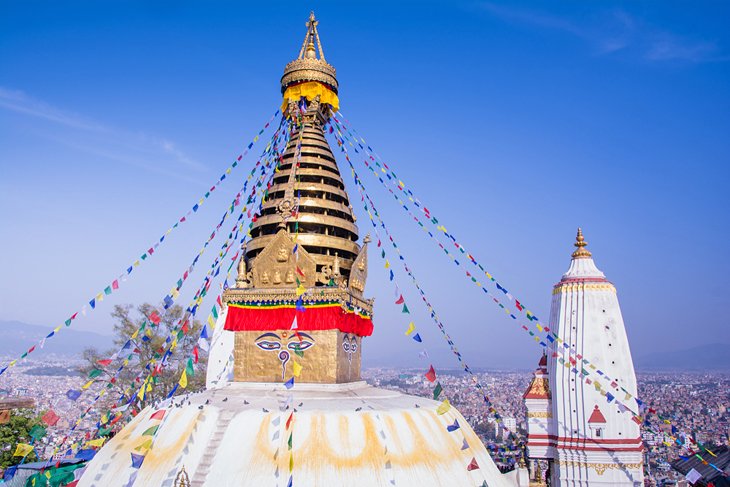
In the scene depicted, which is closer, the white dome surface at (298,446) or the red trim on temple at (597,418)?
the white dome surface at (298,446)

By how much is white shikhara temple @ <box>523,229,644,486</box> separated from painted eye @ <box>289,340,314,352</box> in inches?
194

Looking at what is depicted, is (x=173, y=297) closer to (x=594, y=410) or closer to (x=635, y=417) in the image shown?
(x=594, y=410)

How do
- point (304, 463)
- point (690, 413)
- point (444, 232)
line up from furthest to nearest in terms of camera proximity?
point (690, 413) < point (444, 232) < point (304, 463)

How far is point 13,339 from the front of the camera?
184m

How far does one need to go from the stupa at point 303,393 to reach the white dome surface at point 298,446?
2 cm

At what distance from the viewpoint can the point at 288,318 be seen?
33.9 feet

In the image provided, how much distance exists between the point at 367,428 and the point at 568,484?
5190 mm

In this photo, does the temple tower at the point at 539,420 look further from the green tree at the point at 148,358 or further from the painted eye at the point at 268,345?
the green tree at the point at 148,358

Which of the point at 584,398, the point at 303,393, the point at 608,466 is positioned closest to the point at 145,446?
the point at 303,393

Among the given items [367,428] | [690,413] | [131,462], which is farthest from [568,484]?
[690,413]

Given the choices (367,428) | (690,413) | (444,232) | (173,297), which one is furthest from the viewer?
(690,413)

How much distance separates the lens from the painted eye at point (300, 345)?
33.4 ft

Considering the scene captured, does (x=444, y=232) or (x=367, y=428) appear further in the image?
(x=444, y=232)

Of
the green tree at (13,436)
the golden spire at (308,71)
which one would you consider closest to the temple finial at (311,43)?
the golden spire at (308,71)
